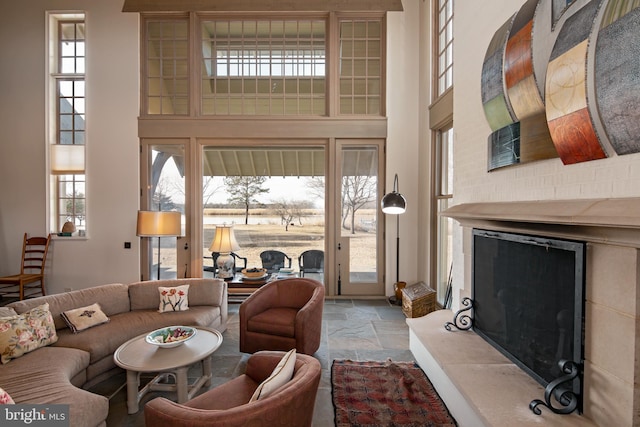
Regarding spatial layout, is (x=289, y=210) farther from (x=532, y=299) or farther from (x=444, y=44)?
(x=532, y=299)

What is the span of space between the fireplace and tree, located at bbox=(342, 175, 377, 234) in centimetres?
264

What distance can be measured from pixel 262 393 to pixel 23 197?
18.7ft

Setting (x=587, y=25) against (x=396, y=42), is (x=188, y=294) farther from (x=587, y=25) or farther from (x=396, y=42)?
(x=396, y=42)

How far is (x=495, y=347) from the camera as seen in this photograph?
232 centimetres

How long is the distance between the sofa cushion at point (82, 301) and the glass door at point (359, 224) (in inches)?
119

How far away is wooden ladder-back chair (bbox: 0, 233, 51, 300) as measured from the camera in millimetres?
4652

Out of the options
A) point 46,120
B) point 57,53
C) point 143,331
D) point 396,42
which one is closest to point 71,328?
point 143,331

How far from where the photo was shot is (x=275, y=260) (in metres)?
5.63

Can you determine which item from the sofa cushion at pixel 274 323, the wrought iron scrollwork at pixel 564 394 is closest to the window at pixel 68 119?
the sofa cushion at pixel 274 323

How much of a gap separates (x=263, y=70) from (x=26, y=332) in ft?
14.7

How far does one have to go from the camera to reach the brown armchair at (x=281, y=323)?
298cm

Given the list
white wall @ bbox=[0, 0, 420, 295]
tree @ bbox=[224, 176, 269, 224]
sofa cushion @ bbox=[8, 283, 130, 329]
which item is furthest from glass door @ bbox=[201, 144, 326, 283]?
sofa cushion @ bbox=[8, 283, 130, 329]

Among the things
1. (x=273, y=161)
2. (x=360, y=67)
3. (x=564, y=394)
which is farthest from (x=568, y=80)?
(x=273, y=161)

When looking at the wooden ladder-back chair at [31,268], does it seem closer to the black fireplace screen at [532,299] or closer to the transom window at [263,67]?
the transom window at [263,67]
